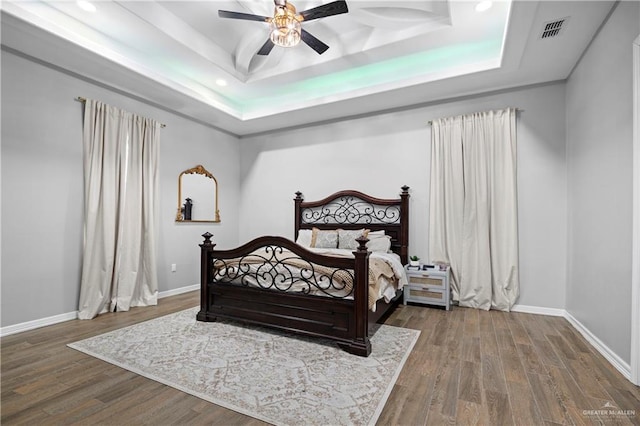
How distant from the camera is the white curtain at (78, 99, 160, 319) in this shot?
3.52 m

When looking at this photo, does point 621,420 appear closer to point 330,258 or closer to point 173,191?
point 330,258

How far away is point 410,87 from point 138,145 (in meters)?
3.64

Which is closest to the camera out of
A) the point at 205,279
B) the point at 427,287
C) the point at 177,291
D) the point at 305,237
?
the point at 205,279

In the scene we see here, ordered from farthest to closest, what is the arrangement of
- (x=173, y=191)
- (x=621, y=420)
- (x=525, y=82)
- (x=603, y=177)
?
(x=173, y=191) → (x=525, y=82) → (x=603, y=177) → (x=621, y=420)

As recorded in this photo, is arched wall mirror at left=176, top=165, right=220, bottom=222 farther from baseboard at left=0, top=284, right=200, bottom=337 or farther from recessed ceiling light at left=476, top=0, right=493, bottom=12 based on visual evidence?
recessed ceiling light at left=476, top=0, right=493, bottom=12

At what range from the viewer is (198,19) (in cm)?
324

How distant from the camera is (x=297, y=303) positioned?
2.86m

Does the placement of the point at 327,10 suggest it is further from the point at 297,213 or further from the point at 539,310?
the point at 539,310

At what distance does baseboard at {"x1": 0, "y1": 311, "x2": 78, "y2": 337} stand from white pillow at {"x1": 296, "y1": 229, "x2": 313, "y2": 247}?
288 cm

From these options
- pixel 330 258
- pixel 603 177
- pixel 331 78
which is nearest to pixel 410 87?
pixel 331 78

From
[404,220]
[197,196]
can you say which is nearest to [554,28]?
[404,220]

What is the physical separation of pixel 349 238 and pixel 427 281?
1.19m

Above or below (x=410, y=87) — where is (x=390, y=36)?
above

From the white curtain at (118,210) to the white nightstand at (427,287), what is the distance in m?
3.40
